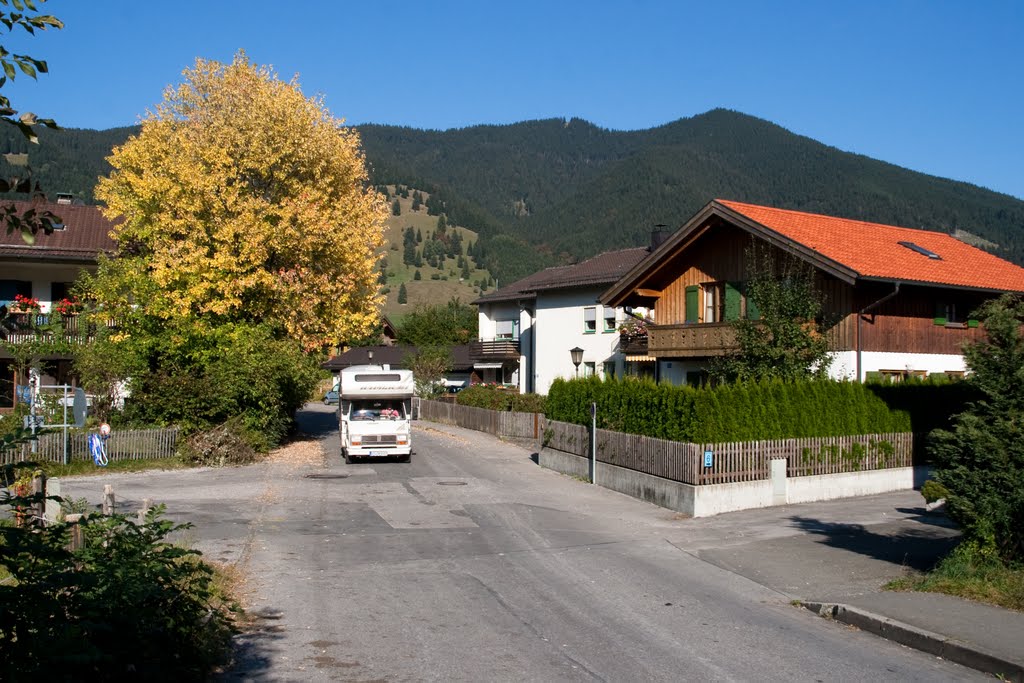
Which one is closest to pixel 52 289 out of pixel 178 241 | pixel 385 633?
pixel 178 241

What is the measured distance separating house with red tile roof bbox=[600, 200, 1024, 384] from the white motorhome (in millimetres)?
8171

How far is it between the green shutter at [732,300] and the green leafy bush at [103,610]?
22.7 meters

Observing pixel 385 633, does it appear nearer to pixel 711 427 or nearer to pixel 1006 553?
pixel 1006 553

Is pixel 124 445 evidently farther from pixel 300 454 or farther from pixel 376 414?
pixel 376 414

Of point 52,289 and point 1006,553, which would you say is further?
point 52,289

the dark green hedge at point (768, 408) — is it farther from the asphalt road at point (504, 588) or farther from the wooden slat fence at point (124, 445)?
the wooden slat fence at point (124, 445)

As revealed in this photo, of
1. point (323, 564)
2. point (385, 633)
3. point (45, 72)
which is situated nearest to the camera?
point (45, 72)

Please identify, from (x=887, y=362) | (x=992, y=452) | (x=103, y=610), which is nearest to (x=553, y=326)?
(x=887, y=362)

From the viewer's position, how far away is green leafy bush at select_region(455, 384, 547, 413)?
127 ft

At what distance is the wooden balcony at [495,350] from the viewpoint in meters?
51.2

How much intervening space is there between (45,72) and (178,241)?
27.9 m

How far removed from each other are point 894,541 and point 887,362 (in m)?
12.4

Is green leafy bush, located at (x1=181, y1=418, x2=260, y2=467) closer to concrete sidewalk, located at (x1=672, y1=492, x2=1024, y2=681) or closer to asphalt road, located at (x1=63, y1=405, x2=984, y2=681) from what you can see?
asphalt road, located at (x1=63, y1=405, x2=984, y2=681)

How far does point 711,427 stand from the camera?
18938mm
